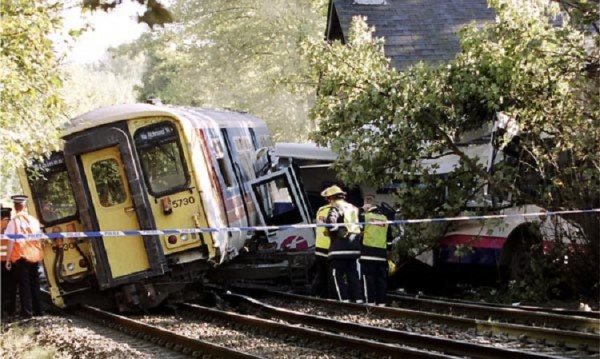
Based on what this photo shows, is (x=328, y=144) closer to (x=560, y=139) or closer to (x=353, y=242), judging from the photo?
(x=353, y=242)

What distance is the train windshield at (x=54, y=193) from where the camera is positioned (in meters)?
14.2

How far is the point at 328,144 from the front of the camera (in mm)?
17500

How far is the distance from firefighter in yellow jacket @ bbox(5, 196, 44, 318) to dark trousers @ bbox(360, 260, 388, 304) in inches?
188

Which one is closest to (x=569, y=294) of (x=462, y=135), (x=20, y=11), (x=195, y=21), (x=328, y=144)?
(x=462, y=135)

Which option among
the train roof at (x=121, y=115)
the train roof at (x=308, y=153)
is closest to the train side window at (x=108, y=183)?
the train roof at (x=121, y=115)

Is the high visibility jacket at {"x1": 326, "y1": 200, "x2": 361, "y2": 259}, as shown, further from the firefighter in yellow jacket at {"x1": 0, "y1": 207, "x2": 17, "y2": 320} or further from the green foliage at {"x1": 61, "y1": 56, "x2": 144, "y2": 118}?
the green foliage at {"x1": 61, "y1": 56, "x2": 144, "y2": 118}

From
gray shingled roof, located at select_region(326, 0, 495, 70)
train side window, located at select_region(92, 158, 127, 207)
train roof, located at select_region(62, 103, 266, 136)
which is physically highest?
A: gray shingled roof, located at select_region(326, 0, 495, 70)

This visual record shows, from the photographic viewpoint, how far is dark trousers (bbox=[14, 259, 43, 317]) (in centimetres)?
1453

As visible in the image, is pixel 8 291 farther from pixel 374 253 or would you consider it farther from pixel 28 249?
pixel 374 253

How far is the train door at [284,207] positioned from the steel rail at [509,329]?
149 inches

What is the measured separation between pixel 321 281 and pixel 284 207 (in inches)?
130

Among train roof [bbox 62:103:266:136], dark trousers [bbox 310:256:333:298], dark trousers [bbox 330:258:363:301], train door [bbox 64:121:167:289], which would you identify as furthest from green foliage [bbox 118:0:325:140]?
train door [bbox 64:121:167:289]

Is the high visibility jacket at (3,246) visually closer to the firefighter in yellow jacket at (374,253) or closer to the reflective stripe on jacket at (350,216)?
the reflective stripe on jacket at (350,216)

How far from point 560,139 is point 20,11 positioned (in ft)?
26.1
